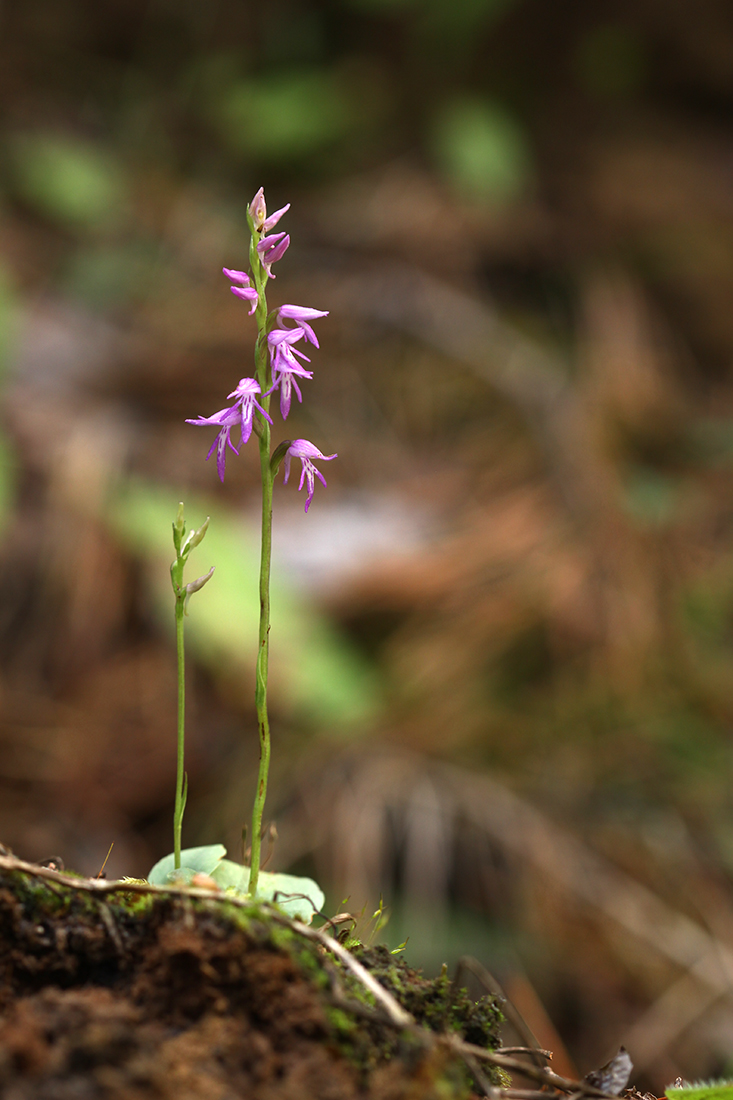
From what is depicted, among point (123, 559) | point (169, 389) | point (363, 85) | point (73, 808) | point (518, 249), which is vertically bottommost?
point (73, 808)

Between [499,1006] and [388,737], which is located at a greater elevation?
[388,737]

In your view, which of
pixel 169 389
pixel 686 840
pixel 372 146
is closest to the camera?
pixel 686 840

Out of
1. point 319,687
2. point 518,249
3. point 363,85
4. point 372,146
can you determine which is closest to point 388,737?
point 319,687

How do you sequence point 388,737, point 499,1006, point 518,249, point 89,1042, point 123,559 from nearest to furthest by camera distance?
1. point 89,1042
2. point 499,1006
3. point 388,737
4. point 123,559
5. point 518,249

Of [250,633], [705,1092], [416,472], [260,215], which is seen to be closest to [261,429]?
[260,215]

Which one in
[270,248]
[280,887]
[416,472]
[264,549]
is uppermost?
[416,472]

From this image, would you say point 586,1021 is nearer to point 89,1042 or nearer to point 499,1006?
point 499,1006

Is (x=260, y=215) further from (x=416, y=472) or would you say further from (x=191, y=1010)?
(x=416, y=472)
